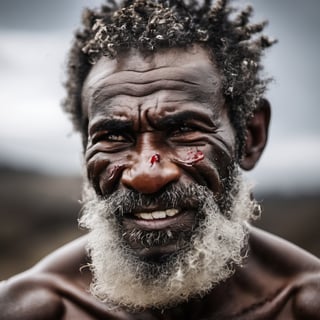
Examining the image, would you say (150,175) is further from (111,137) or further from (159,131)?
(111,137)

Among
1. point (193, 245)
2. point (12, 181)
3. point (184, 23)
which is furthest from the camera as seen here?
point (12, 181)

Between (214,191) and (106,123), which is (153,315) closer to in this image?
(214,191)

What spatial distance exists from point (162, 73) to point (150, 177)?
56 cm

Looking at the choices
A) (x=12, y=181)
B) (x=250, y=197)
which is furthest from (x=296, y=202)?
(x=250, y=197)

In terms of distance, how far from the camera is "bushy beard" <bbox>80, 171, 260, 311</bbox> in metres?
3.30

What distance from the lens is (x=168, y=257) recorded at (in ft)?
10.8

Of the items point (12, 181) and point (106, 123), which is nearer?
point (106, 123)

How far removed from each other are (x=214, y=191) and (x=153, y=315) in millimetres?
743

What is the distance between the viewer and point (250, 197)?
4102 mm

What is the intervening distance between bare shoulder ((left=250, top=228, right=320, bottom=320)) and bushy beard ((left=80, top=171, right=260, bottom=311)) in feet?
0.58

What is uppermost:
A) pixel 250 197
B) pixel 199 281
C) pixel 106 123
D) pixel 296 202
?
pixel 106 123

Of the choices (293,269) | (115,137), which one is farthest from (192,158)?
(293,269)

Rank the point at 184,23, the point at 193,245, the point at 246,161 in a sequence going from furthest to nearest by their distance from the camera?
the point at 246,161 < the point at 184,23 < the point at 193,245

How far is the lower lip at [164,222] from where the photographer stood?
325 cm
